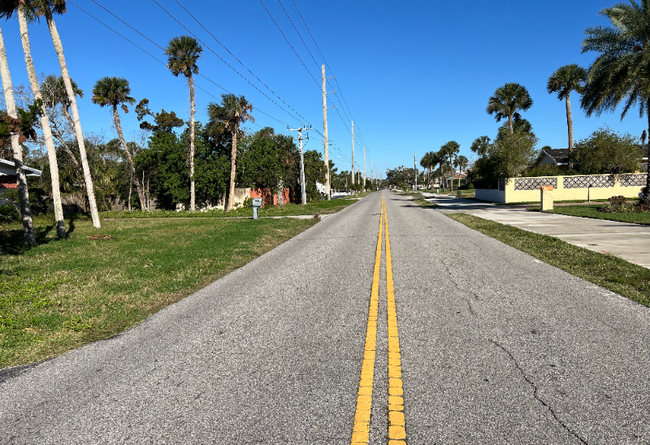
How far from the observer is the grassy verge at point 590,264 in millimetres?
6659

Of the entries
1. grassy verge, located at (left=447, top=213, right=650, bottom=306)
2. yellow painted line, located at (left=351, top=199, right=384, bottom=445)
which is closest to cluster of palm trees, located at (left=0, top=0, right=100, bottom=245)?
yellow painted line, located at (left=351, top=199, right=384, bottom=445)

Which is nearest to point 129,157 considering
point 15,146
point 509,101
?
point 15,146

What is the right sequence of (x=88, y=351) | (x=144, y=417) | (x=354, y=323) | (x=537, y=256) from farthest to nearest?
(x=537, y=256) → (x=354, y=323) → (x=88, y=351) → (x=144, y=417)

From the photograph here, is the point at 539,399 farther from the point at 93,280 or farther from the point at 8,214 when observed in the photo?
the point at 8,214

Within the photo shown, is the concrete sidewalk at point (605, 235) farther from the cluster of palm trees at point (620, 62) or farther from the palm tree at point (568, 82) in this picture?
the palm tree at point (568, 82)

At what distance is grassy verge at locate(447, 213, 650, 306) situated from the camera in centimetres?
666

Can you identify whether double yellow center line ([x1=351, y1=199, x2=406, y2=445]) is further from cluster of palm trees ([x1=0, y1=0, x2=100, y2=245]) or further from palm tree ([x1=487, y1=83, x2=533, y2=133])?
palm tree ([x1=487, y1=83, x2=533, y2=133])

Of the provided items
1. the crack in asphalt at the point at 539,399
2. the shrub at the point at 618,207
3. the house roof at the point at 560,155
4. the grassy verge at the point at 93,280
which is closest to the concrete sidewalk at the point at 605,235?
the shrub at the point at 618,207

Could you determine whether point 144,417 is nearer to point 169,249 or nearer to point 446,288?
point 446,288

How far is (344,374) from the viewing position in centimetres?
379

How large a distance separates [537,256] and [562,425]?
7.83 metres

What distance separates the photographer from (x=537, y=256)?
990cm

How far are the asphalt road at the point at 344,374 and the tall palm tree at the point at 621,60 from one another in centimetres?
2002

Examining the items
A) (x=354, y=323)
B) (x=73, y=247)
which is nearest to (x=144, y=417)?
(x=354, y=323)
